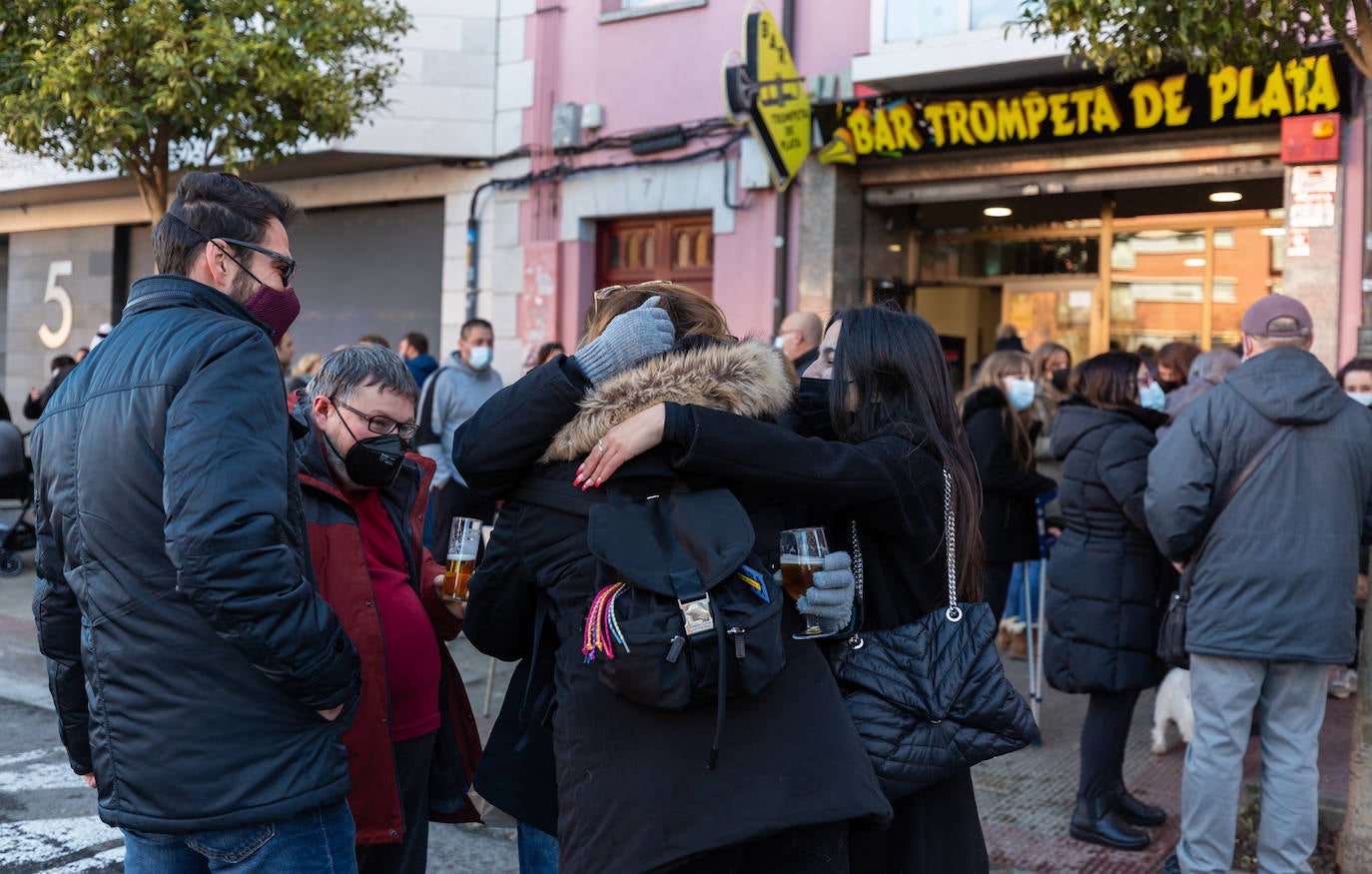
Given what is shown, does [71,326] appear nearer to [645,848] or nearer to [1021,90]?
[1021,90]

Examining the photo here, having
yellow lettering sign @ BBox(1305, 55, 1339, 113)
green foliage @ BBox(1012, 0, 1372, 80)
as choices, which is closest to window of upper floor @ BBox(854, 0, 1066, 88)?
yellow lettering sign @ BBox(1305, 55, 1339, 113)

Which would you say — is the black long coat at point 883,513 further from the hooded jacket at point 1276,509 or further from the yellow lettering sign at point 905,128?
the yellow lettering sign at point 905,128

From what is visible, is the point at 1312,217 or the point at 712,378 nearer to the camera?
the point at 712,378

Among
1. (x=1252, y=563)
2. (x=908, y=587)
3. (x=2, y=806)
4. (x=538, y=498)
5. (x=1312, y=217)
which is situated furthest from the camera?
(x=1312, y=217)

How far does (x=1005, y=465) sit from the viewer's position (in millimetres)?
5965

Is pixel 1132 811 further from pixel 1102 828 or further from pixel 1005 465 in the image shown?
pixel 1005 465

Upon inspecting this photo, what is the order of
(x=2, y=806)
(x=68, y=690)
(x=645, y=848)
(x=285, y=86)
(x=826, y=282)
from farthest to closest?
(x=826, y=282) < (x=285, y=86) < (x=2, y=806) < (x=68, y=690) < (x=645, y=848)

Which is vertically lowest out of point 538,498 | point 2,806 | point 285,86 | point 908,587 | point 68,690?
point 2,806

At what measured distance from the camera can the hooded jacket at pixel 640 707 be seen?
226cm

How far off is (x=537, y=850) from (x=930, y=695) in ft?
3.52

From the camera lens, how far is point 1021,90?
32.6ft

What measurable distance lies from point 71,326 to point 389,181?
7350 millimetres

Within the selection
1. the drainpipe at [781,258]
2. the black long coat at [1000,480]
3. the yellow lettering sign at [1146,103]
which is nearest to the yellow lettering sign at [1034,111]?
the yellow lettering sign at [1146,103]

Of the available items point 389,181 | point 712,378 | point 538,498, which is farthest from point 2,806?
point 389,181
